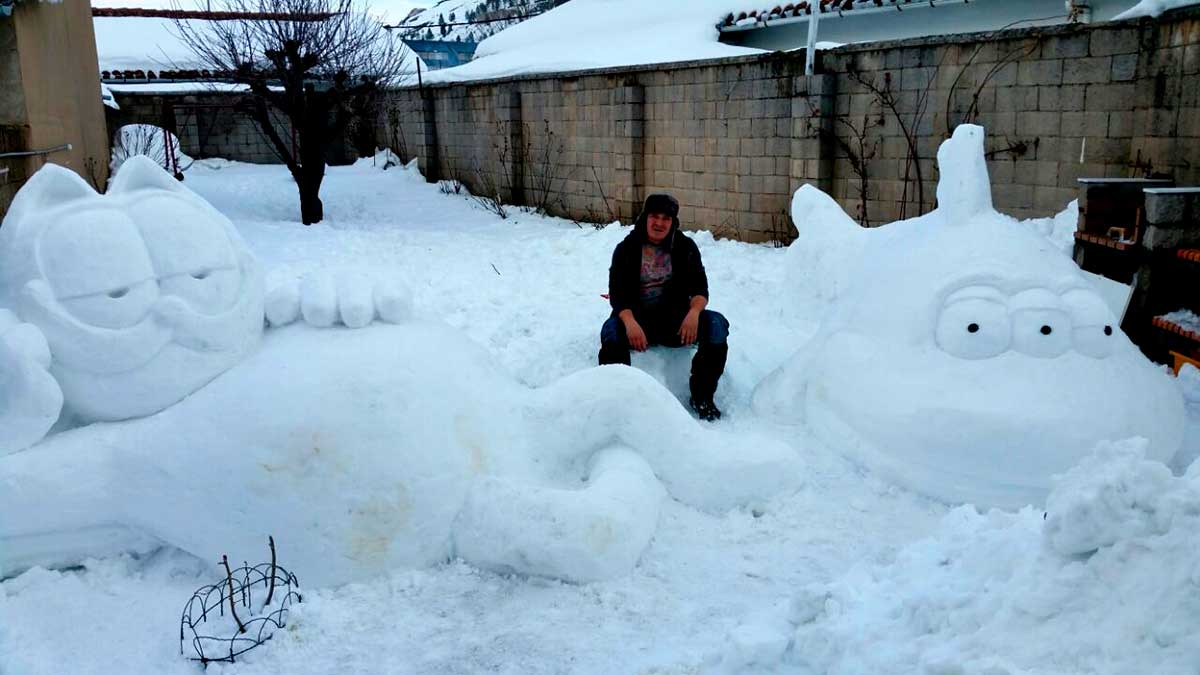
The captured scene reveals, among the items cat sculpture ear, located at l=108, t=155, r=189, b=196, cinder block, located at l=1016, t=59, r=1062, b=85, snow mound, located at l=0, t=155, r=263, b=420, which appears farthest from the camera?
cinder block, located at l=1016, t=59, r=1062, b=85

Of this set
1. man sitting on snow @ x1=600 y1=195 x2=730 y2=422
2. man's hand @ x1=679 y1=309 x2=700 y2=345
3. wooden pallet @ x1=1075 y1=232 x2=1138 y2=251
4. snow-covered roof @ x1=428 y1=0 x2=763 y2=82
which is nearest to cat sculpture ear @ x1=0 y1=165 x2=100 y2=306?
man sitting on snow @ x1=600 y1=195 x2=730 y2=422

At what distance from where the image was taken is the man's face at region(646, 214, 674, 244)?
4430mm

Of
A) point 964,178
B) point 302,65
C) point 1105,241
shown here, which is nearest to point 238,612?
point 964,178

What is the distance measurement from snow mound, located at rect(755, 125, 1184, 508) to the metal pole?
15.1ft

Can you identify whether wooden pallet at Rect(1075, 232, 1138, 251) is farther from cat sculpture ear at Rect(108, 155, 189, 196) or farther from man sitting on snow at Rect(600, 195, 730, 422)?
cat sculpture ear at Rect(108, 155, 189, 196)

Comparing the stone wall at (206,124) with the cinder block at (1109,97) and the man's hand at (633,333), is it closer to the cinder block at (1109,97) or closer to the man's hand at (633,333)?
the cinder block at (1109,97)

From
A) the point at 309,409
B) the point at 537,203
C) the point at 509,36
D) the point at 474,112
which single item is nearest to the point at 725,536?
the point at 309,409

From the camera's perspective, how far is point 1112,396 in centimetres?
330

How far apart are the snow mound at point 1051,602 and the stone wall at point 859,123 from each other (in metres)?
4.54

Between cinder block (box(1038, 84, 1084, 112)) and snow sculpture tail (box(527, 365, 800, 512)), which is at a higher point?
cinder block (box(1038, 84, 1084, 112))

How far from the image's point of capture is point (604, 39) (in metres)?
13.5

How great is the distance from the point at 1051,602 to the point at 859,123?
6864mm

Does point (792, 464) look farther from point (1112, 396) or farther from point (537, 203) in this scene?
point (537, 203)

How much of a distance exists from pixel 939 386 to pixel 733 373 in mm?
1451
